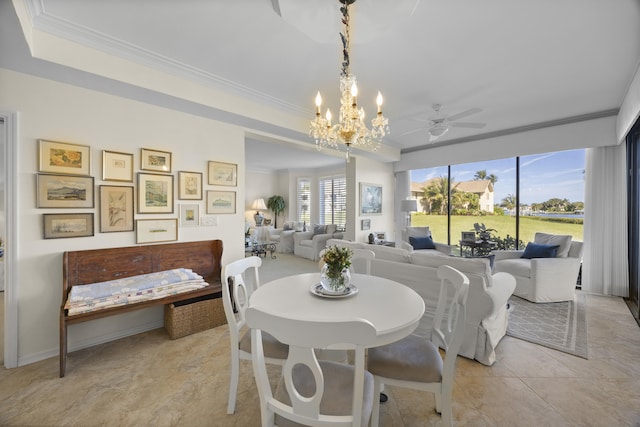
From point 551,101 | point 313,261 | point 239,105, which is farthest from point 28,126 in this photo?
point 551,101

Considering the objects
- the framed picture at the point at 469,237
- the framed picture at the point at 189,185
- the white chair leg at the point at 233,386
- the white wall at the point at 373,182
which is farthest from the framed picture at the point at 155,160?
the framed picture at the point at 469,237

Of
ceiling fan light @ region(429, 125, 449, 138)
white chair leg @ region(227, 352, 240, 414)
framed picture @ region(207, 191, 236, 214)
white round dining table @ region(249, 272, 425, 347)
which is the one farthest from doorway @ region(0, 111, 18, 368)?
ceiling fan light @ region(429, 125, 449, 138)

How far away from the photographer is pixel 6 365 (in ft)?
6.95

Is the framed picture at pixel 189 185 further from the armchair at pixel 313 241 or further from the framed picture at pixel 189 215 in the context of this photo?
the armchair at pixel 313 241

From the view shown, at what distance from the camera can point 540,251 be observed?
4.07 metres

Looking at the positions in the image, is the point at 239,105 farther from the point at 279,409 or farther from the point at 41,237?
the point at 279,409

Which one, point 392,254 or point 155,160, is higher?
point 155,160

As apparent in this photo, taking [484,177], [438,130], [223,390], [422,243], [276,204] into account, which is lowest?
Answer: [223,390]

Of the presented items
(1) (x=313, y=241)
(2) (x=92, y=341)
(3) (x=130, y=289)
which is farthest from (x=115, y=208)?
(1) (x=313, y=241)

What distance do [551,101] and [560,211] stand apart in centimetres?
232

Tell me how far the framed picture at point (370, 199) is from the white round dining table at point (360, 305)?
153 inches

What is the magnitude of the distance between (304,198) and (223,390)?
734 cm

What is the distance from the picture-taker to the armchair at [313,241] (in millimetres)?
6586

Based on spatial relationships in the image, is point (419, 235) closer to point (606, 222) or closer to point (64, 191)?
point (606, 222)
